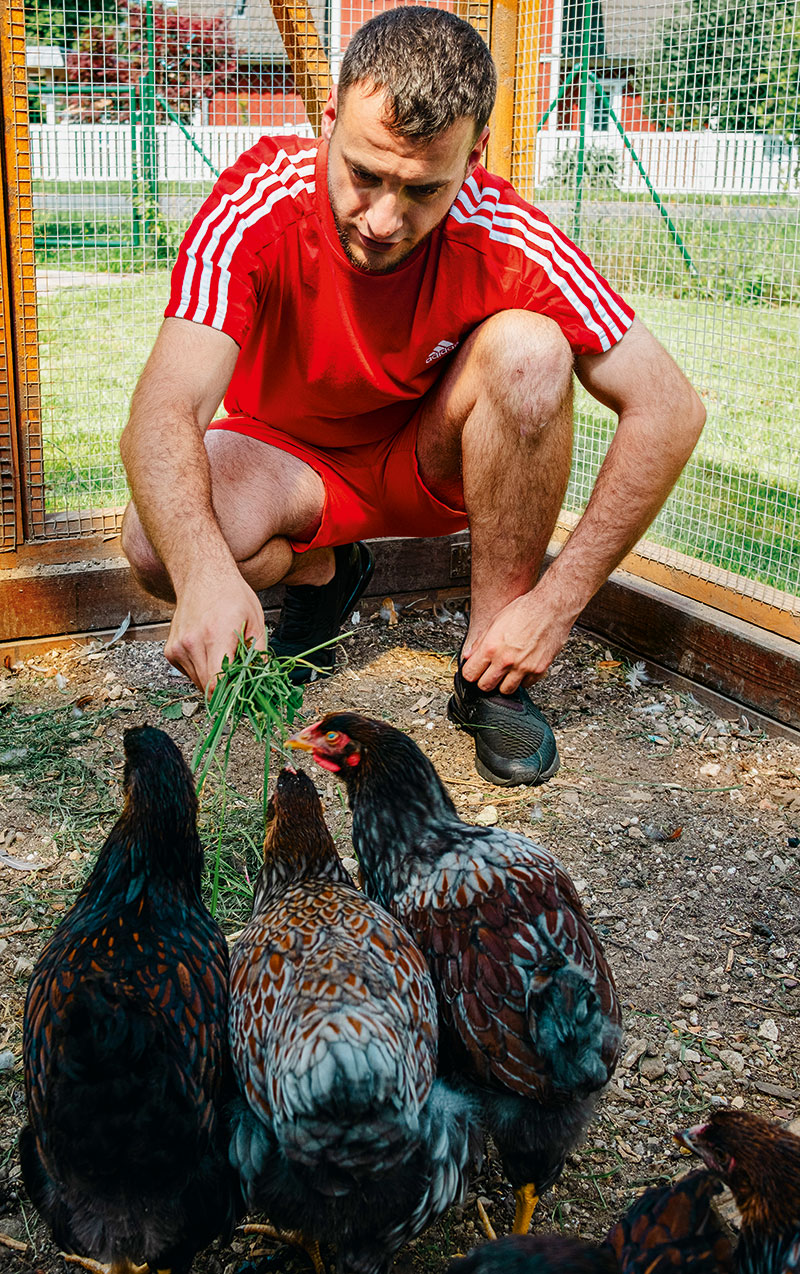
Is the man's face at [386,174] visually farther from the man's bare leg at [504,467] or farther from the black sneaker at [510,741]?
the black sneaker at [510,741]

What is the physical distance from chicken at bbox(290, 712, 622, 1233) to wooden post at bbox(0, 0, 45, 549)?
217cm

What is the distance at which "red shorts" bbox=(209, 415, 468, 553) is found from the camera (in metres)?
3.23

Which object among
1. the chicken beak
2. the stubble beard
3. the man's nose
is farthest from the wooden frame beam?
the chicken beak

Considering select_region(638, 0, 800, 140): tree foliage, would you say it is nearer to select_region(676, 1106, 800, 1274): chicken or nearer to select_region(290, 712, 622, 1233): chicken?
select_region(290, 712, 622, 1233): chicken

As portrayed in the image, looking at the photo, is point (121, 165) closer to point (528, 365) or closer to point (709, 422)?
point (709, 422)

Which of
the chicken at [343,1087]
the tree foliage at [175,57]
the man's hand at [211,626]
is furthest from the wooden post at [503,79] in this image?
the chicken at [343,1087]

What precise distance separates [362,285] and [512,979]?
6.21 feet

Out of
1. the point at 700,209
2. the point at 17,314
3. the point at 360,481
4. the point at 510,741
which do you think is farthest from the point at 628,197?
the point at 510,741

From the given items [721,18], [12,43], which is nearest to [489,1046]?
[12,43]

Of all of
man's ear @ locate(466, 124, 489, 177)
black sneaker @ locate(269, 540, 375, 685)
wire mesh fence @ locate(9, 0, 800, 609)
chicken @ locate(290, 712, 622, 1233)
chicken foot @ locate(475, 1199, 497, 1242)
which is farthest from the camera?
wire mesh fence @ locate(9, 0, 800, 609)

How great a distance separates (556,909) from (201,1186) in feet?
2.13

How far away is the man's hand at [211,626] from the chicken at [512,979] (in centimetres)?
44

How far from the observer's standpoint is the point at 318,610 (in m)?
3.51

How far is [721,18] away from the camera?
14.3 feet
